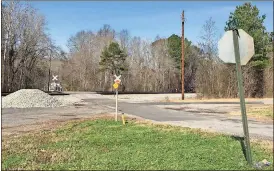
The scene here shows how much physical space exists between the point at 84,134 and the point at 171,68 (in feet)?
190

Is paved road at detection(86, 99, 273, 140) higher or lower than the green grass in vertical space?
lower

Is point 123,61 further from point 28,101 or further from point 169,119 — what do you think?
point 169,119

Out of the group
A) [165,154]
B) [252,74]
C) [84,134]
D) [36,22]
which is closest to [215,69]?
[252,74]

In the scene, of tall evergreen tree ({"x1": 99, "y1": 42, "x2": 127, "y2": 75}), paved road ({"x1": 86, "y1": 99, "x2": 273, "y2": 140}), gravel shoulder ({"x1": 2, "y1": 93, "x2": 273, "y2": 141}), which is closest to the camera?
paved road ({"x1": 86, "y1": 99, "x2": 273, "y2": 140})

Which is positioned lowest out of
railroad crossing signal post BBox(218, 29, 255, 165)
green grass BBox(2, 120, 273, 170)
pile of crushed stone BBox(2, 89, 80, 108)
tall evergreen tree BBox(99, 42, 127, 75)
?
green grass BBox(2, 120, 273, 170)

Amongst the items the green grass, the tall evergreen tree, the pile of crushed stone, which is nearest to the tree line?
the tall evergreen tree

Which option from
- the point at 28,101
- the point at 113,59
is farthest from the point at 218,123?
the point at 113,59

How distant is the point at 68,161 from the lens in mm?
6082

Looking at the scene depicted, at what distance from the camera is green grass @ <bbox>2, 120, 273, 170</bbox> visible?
19.0 ft

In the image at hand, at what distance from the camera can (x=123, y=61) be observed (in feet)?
191

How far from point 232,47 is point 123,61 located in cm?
5223

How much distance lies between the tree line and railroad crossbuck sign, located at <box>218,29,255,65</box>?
2698 centimetres

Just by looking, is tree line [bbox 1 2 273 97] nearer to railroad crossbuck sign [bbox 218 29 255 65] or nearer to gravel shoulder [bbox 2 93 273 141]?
gravel shoulder [bbox 2 93 273 141]

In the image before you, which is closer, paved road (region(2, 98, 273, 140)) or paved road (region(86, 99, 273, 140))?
paved road (region(86, 99, 273, 140))
